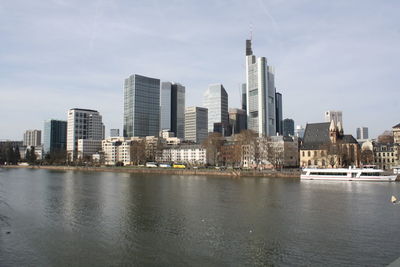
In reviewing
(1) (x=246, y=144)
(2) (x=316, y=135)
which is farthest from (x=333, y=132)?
(1) (x=246, y=144)

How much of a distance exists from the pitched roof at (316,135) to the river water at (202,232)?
11378cm

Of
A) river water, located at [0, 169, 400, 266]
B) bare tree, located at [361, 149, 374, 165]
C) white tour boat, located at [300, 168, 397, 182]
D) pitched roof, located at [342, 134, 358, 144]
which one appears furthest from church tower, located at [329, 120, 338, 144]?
river water, located at [0, 169, 400, 266]

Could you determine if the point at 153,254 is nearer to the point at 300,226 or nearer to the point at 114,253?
the point at 114,253

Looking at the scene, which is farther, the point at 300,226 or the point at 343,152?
the point at 343,152

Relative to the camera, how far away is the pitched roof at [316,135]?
556 ft

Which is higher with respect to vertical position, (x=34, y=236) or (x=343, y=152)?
(x=343, y=152)

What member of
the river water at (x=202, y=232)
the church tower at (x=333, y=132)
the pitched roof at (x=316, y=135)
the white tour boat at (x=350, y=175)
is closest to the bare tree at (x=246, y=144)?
the pitched roof at (x=316, y=135)

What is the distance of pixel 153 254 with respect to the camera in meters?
30.2

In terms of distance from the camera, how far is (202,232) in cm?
3700

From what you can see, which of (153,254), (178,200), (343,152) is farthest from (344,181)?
(153,254)

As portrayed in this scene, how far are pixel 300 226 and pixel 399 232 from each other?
9658 mm

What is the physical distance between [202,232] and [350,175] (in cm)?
7825

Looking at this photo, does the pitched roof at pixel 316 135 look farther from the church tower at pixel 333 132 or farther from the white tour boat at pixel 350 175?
the white tour boat at pixel 350 175

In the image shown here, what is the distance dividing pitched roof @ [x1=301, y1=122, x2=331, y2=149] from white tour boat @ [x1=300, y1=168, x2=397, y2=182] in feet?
198
